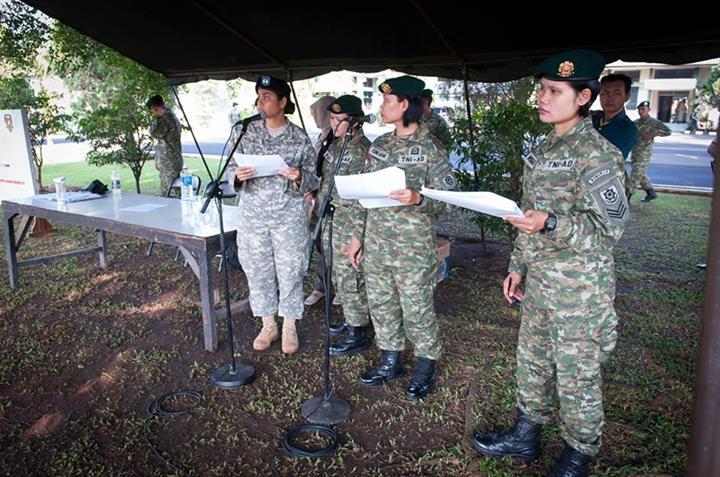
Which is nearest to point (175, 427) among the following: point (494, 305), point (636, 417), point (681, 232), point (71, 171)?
point (636, 417)

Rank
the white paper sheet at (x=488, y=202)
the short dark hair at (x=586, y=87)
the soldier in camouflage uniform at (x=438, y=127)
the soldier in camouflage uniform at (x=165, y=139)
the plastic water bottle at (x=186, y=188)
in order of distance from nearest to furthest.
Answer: the white paper sheet at (x=488, y=202) → the short dark hair at (x=586, y=87) → the plastic water bottle at (x=186, y=188) → the soldier in camouflage uniform at (x=438, y=127) → the soldier in camouflage uniform at (x=165, y=139)

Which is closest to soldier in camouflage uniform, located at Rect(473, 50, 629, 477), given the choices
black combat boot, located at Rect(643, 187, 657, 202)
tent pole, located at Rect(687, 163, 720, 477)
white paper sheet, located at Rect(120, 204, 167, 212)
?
tent pole, located at Rect(687, 163, 720, 477)

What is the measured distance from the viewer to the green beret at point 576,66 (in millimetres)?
1902

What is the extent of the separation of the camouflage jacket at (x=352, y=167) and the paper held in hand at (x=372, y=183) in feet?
2.36

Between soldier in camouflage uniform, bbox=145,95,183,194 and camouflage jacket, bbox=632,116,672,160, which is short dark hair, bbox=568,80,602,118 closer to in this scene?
camouflage jacket, bbox=632,116,672,160

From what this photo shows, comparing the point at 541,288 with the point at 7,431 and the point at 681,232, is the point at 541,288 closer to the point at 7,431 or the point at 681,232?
the point at 7,431

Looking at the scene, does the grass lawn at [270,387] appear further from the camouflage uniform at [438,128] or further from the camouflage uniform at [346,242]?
the camouflage uniform at [438,128]

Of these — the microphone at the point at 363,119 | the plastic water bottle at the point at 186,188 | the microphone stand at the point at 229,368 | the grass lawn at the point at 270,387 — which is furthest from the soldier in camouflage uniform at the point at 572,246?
the plastic water bottle at the point at 186,188

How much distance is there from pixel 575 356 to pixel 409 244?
1.02 metres

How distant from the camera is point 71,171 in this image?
41.6ft

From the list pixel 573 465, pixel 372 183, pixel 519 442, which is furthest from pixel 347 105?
pixel 573 465

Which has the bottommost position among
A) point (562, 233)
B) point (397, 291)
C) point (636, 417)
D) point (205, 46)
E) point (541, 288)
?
point (636, 417)

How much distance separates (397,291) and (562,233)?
1.21 meters

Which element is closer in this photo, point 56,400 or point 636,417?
point 636,417
